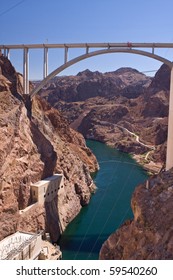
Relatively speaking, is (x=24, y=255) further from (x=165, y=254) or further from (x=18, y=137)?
(x=165, y=254)

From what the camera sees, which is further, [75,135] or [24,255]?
[75,135]

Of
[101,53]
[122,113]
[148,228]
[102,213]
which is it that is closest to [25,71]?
[101,53]

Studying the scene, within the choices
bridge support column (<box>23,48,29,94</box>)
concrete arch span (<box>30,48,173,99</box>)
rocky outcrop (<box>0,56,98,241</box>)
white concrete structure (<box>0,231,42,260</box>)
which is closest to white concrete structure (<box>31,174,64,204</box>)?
rocky outcrop (<box>0,56,98,241</box>)

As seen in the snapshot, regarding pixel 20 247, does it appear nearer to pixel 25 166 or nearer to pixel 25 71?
pixel 25 166

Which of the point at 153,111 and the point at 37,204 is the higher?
the point at 153,111

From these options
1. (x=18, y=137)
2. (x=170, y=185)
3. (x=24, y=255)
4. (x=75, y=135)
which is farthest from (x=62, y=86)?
(x=170, y=185)

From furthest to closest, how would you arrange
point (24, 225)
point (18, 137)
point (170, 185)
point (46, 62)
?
point (46, 62) < point (18, 137) < point (24, 225) < point (170, 185)

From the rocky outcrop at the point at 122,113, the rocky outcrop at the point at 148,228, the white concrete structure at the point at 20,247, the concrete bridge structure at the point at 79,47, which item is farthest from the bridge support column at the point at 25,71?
the rocky outcrop at the point at 122,113
